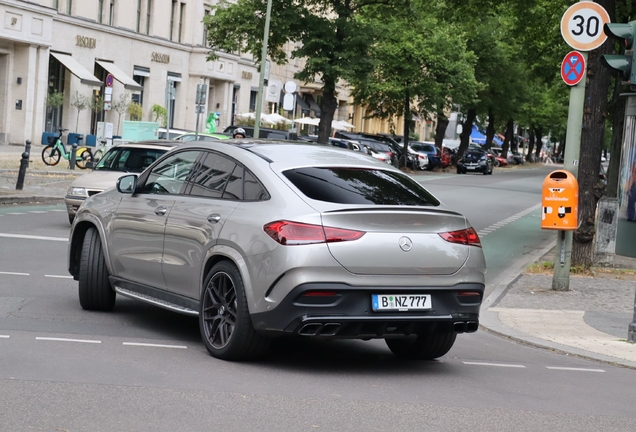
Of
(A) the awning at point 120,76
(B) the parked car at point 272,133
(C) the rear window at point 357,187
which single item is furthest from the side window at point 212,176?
(A) the awning at point 120,76

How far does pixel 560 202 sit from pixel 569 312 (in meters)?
1.56

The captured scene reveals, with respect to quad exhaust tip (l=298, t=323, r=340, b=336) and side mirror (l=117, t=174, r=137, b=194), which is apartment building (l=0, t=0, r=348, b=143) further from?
quad exhaust tip (l=298, t=323, r=340, b=336)

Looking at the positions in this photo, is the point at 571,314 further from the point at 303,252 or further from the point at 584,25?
the point at 303,252

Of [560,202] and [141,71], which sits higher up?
[141,71]

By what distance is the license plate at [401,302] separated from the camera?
24.6 ft

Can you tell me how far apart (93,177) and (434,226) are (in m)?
11.1

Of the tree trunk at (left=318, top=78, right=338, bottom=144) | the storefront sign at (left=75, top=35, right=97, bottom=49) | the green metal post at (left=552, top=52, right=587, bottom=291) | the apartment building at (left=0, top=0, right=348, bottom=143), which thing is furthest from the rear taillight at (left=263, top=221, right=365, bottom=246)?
the storefront sign at (left=75, top=35, right=97, bottom=49)

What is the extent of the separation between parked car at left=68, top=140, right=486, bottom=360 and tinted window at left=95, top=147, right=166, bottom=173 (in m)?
9.12

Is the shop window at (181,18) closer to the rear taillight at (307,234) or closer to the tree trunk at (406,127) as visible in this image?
the tree trunk at (406,127)

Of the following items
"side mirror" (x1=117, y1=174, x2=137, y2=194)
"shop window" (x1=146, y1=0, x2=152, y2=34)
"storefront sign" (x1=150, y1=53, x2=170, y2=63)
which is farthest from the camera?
"storefront sign" (x1=150, y1=53, x2=170, y2=63)

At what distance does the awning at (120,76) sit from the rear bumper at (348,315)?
1805 inches

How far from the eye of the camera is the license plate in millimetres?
7492

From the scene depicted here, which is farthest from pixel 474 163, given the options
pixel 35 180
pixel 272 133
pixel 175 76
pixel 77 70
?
pixel 35 180

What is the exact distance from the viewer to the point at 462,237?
25.9 feet
